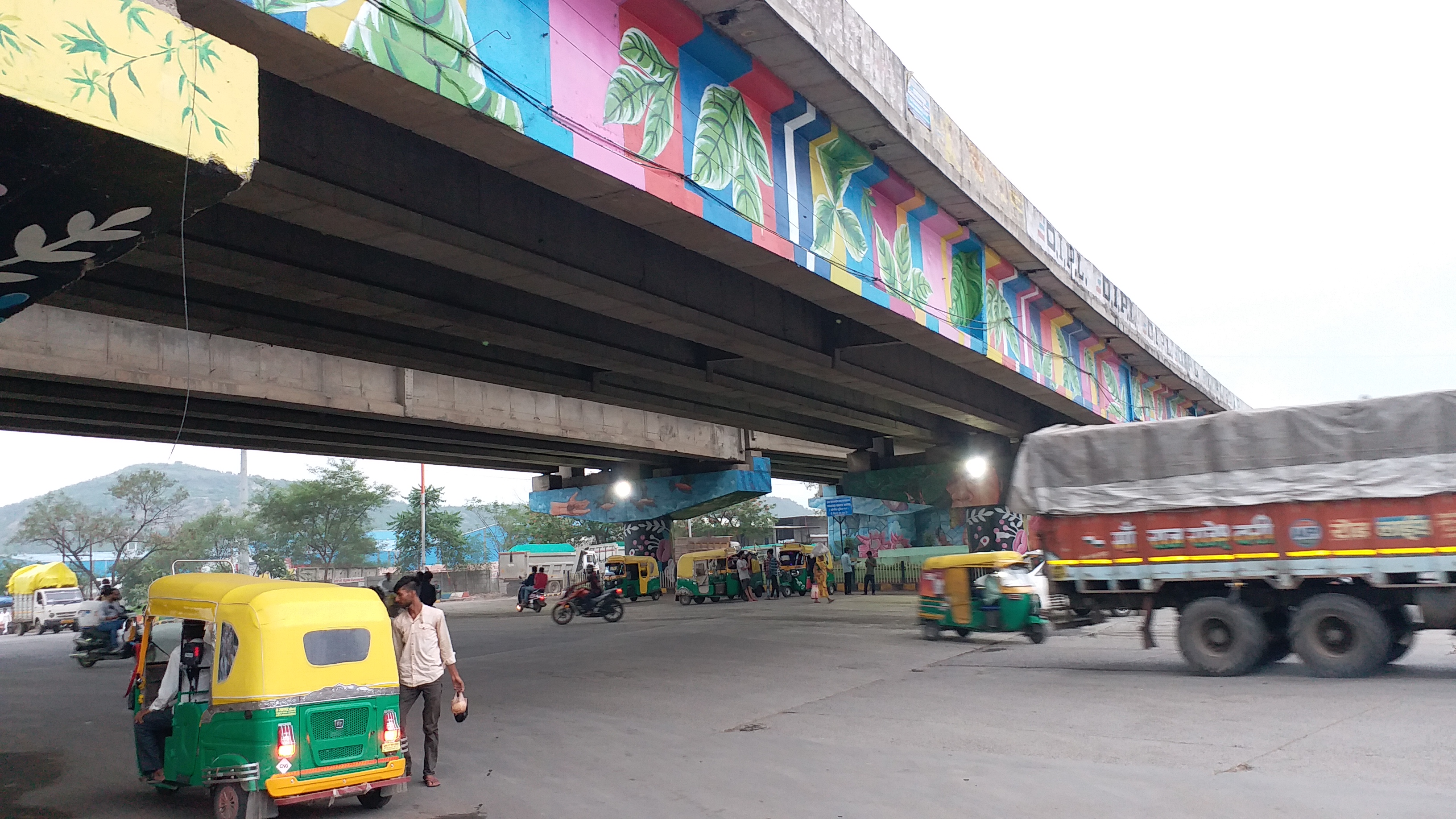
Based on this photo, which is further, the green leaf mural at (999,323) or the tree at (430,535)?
the tree at (430,535)

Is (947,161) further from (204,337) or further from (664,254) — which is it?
(204,337)

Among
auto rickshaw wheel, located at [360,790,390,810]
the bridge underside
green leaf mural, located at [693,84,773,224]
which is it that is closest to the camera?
auto rickshaw wheel, located at [360,790,390,810]

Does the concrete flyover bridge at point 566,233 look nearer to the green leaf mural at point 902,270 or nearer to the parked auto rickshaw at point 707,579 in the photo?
the green leaf mural at point 902,270

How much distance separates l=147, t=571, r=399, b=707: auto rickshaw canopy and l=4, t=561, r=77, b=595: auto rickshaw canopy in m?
41.1

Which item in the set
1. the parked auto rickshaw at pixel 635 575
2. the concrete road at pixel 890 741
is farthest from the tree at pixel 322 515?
the concrete road at pixel 890 741

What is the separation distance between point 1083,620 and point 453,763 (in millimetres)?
8960

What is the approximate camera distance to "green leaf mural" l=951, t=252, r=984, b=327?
16.3 meters

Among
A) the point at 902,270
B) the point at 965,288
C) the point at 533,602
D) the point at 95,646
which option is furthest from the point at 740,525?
the point at 902,270

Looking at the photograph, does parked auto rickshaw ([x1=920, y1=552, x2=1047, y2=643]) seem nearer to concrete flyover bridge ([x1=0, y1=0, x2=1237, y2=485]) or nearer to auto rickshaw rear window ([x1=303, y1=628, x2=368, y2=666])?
concrete flyover bridge ([x1=0, y1=0, x2=1237, y2=485])

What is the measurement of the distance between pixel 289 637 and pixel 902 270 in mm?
9943

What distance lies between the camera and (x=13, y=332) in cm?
1562

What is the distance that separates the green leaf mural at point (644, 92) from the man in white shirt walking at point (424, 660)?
182 inches

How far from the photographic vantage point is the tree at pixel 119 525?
73938 millimetres

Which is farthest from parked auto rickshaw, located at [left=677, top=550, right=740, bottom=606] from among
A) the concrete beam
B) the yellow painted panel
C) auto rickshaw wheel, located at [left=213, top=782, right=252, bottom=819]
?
the yellow painted panel
